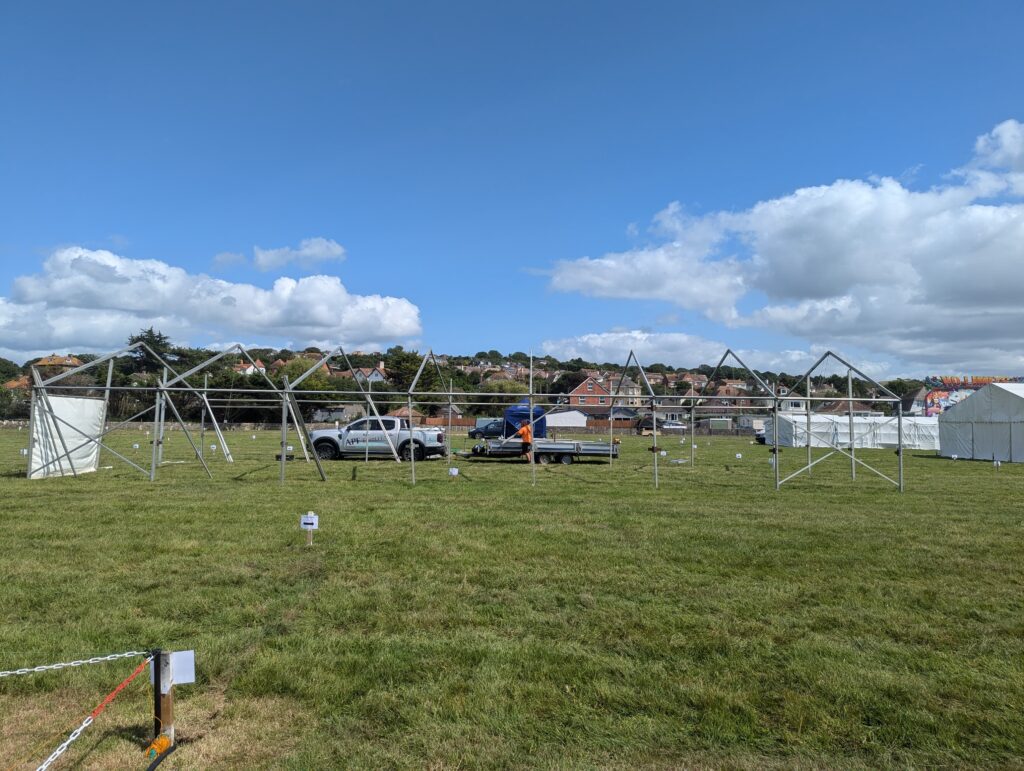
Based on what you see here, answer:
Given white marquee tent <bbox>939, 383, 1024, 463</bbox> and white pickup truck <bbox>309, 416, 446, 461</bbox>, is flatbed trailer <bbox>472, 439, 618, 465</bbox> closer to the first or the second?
white pickup truck <bbox>309, 416, 446, 461</bbox>

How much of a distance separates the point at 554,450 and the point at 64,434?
580 inches

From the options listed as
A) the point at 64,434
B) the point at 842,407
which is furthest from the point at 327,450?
the point at 842,407

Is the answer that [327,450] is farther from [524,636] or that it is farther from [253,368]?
[524,636]

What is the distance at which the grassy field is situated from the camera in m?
3.54

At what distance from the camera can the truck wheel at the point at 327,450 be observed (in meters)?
24.3

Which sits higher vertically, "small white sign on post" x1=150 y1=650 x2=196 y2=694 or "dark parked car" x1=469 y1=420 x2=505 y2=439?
"dark parked car" x1=469 y1=420 x2=505 y2=439

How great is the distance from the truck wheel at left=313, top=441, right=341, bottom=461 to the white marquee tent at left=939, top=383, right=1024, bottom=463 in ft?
88.1

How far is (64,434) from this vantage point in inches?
674

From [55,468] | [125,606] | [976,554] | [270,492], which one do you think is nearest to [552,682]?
[125,606]

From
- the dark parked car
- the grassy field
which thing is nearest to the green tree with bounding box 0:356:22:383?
the dark parked car

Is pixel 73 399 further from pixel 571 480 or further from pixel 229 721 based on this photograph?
pixel 229 721

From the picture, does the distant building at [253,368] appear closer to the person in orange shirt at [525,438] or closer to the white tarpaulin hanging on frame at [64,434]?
the white tarpaulin hanging on frame at [64,434]

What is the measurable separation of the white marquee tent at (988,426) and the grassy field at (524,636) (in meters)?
21.4

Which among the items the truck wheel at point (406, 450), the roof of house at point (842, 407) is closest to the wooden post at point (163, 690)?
the roof of house at point (842, 407)
